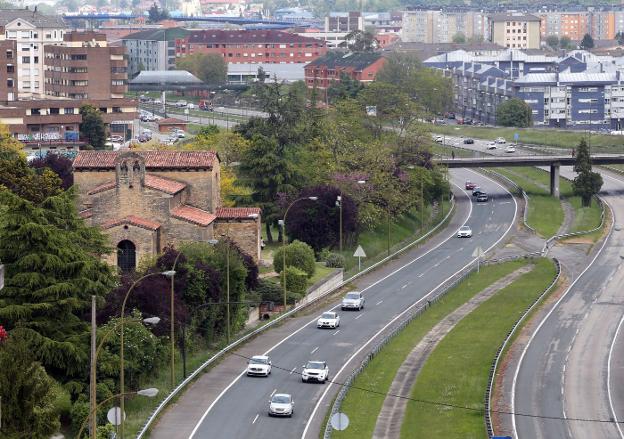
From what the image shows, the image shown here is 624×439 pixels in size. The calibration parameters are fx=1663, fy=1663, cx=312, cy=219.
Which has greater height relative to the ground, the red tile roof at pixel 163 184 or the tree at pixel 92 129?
the red tile roof at pixel 163 184

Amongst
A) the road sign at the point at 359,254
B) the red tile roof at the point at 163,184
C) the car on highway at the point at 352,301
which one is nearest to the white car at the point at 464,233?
the road sign at the point at 359,254

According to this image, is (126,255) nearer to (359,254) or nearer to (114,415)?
(359,254)

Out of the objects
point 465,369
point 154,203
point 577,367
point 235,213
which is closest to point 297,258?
point 235,213

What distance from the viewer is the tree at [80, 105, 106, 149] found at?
627 ft

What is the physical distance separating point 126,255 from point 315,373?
24.0 meters

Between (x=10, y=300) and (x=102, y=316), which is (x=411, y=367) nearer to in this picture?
(x=102, y=316)

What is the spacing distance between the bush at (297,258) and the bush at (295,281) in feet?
9.63

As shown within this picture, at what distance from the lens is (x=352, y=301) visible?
346 ft

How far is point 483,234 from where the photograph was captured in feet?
488

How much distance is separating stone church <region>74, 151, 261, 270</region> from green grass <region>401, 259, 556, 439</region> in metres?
17.0

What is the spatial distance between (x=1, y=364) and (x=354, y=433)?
1788 centimetres

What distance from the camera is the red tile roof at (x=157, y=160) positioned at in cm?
10769

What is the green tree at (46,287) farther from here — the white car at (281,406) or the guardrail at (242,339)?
the white car at (281,406)

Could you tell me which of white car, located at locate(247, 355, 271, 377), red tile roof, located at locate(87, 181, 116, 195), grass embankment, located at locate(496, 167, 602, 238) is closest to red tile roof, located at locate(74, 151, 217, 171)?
red tile roof, located at locate(87, 181, 116, 195)
